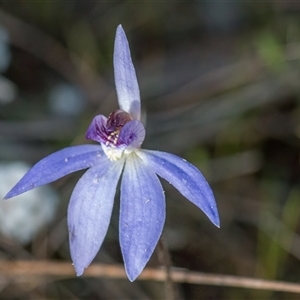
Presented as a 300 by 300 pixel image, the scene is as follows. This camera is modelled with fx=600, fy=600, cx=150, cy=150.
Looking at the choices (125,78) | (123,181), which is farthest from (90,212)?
(125,78)

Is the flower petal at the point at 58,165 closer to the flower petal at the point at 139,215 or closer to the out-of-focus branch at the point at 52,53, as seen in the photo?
the flower petal at the point at 139,215

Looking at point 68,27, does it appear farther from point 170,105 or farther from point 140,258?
point 140,258

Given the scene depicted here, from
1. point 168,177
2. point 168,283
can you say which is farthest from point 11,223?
point 168,177

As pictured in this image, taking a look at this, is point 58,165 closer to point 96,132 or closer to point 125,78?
point 96,132

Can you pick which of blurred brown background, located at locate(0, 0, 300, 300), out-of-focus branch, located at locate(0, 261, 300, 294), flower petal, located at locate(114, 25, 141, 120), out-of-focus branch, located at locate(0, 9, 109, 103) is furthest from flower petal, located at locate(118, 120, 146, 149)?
out-of-focus branch, located at locate(0, 9, 109, 103)

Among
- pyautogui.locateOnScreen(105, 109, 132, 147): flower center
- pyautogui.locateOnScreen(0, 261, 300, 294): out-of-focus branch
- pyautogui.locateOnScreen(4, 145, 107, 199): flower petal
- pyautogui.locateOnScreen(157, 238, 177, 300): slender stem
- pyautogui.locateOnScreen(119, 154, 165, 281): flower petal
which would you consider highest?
pyautogui.locateOnScreen(105, 109, 132, 147): flower center

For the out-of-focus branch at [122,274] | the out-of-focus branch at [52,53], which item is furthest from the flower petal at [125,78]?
the out-of-focus branch at [52,53]

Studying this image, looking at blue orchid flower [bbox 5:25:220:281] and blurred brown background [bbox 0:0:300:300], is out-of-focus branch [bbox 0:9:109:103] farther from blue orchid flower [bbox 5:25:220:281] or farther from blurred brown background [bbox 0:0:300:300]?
blue orchid flower [bbox 5:25:220:281]

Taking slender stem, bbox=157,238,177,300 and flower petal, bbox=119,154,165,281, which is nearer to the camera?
flower petal, bbox=119,154,165,281
